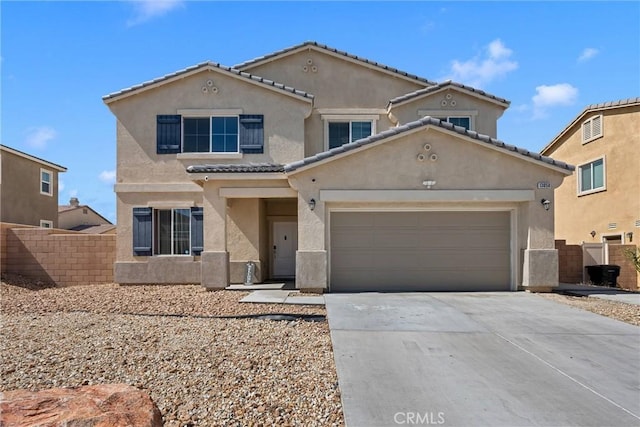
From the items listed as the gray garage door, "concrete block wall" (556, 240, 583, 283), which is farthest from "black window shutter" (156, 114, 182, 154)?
"concrete block wall" (556, 240, 583, 283)

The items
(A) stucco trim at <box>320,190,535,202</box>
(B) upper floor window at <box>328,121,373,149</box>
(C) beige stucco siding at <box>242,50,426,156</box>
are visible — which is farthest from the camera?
(C) beige stucco siding at <box>242,50,426,156</box>

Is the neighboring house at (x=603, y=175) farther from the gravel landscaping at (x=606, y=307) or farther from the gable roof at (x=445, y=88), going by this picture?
the gravel landscaping at (x=606, y=307)

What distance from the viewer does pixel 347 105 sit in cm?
1784

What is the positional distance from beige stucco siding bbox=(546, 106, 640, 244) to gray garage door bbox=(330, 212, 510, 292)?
338 inches

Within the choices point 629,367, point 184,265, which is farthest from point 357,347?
point 184,265

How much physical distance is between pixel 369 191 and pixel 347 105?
6.29m

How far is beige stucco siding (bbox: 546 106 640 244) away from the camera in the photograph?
18.2 m

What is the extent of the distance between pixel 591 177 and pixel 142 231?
19204 millimetres

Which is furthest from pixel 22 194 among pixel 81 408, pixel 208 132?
pixel 81 408

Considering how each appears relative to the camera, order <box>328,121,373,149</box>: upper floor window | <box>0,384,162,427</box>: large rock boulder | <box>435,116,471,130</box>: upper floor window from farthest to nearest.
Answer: <box>435,116,471,130</box>: upper floor window
<box>328,121,373,149</box>: upper floor window
<box>0,384,162,427</box>: large rock boulder

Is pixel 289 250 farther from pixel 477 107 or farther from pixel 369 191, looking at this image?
pixel 477 107

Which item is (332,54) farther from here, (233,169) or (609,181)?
(609,181)

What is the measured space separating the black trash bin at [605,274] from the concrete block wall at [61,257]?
664 inches

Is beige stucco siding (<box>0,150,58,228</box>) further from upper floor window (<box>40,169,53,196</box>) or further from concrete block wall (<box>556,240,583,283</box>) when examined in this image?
concrete block wall (<box>556,240,583,283</box>)
